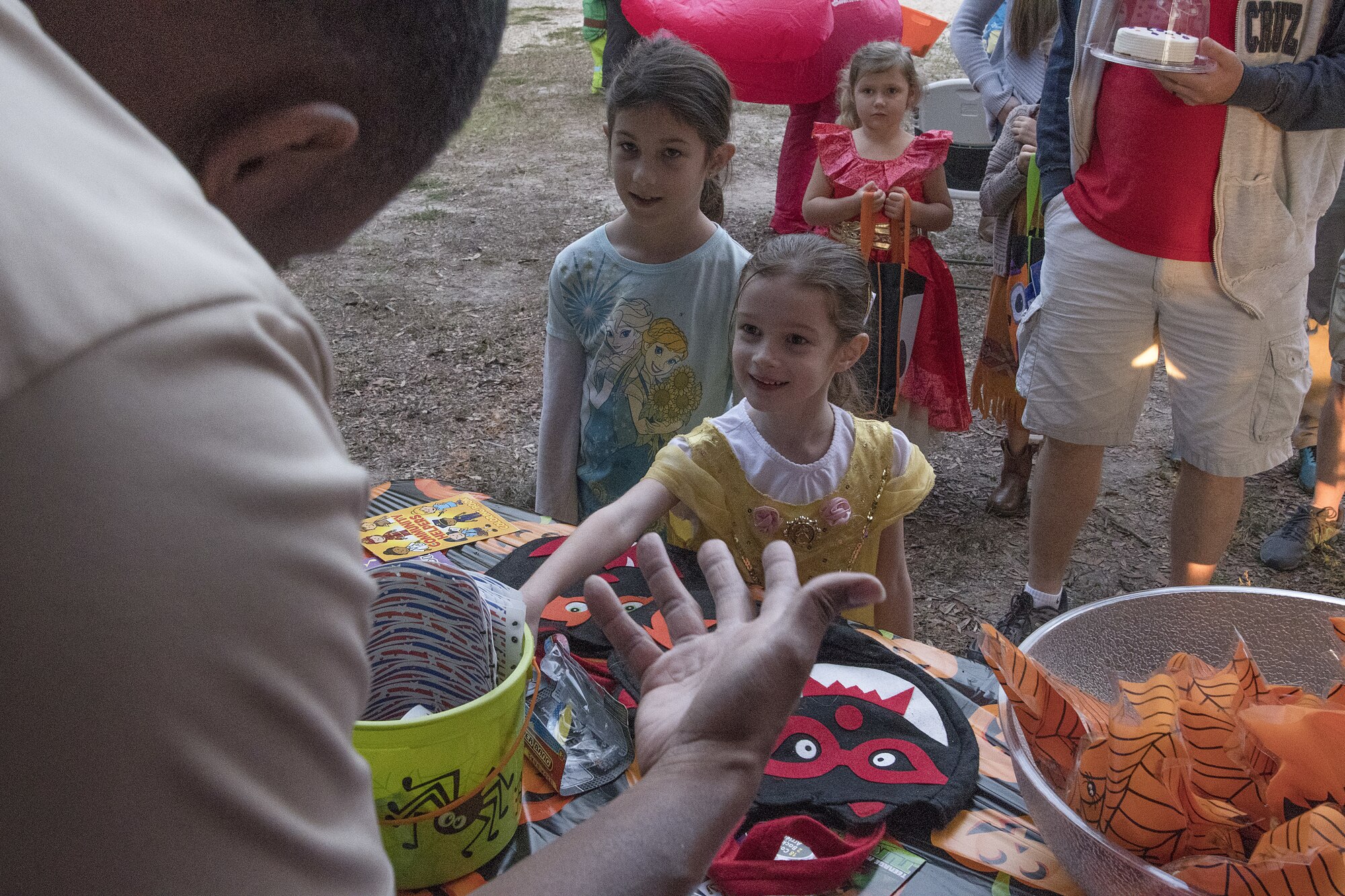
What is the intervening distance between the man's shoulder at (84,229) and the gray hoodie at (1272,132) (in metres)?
2.31

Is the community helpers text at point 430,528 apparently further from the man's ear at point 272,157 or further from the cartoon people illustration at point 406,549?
the man's ear at point 272,157

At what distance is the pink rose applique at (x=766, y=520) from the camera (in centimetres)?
192

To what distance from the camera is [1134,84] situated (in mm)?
2344

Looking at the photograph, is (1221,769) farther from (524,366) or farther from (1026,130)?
(524,366)

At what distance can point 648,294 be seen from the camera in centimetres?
238

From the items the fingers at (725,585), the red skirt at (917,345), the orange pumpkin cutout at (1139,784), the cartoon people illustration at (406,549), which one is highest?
the fingers at (725,585)

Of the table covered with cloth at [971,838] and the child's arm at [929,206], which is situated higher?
the child's arm at [929,206]

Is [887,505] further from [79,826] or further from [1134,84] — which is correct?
[79,826]

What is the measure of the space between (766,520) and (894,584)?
33 centimetres

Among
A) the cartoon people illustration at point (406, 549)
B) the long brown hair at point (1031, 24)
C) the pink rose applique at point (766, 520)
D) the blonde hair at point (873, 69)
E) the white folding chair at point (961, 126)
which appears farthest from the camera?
the white folding chair at point (961, 126)

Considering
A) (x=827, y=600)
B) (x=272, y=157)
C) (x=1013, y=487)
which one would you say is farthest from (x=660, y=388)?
(x=272, y=157)

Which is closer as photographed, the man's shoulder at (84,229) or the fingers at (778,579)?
the man's shoulder at (84,229)

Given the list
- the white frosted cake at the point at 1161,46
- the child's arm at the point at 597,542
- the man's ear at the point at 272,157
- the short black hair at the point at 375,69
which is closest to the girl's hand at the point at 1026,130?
the white frosted cake at the point at 1161,46

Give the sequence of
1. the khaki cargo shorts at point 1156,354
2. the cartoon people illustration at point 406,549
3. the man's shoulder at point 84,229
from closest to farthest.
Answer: the man's shoulder at point 84,229 < the cartoon people illustration at point 406,549 < the khaki cargo shorts at point 1156,354
